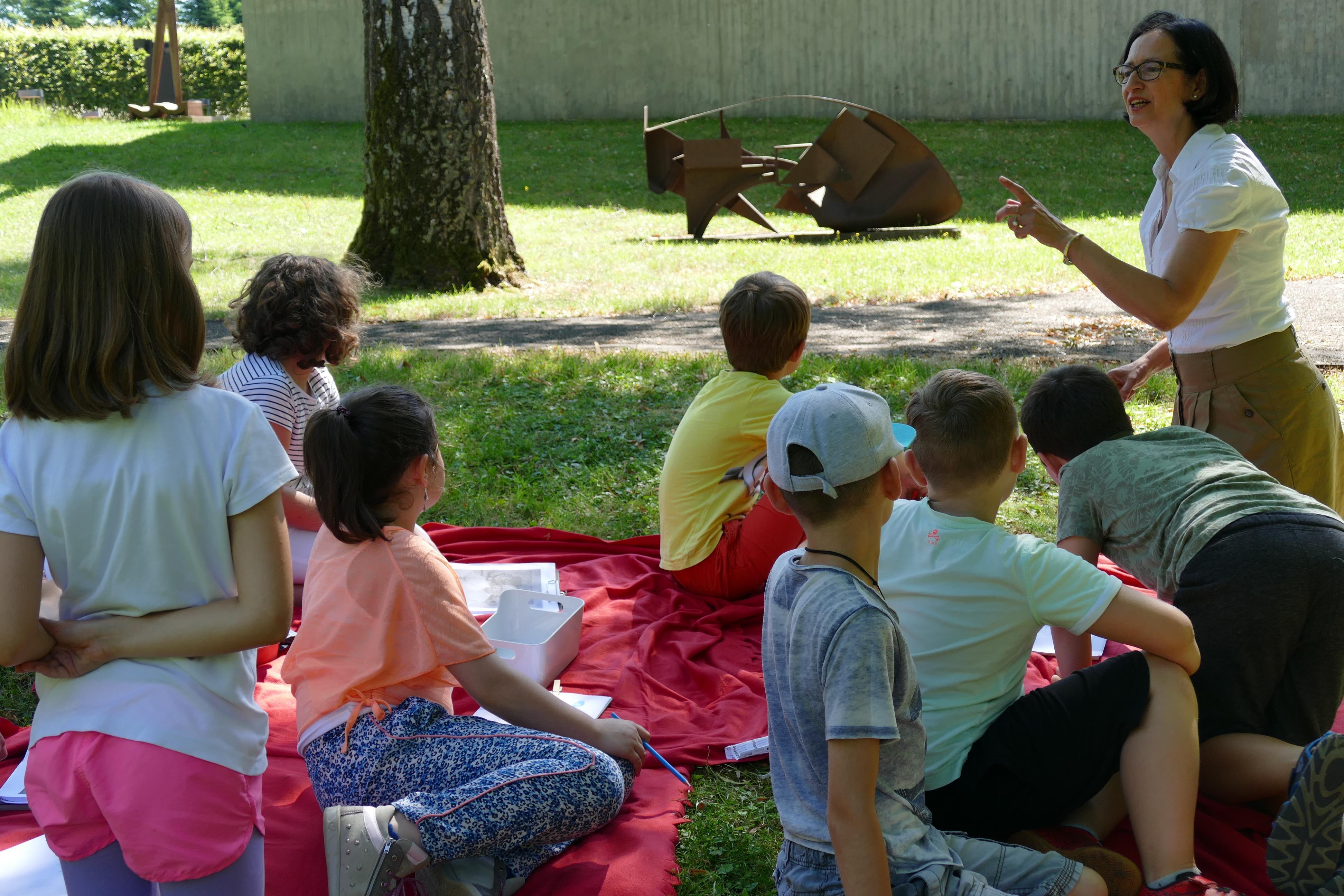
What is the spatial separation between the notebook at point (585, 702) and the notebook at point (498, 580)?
609 mm

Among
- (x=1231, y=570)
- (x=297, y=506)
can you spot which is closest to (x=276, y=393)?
(x=297, y=506)

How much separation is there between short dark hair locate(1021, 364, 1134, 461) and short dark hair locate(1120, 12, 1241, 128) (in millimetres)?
994

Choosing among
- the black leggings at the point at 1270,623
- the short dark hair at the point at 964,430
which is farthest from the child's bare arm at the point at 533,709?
the black leggings at the point at 1270,623

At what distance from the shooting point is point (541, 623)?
332 centimetres

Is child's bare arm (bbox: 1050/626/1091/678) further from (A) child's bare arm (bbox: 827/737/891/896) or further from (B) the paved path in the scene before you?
(B) the paved path

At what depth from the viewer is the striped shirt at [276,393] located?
132 inches

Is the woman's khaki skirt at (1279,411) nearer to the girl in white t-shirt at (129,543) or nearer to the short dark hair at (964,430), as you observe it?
the short dark hair at (964,430)

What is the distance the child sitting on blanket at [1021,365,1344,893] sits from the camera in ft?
7.65

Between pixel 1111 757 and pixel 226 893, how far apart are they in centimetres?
168

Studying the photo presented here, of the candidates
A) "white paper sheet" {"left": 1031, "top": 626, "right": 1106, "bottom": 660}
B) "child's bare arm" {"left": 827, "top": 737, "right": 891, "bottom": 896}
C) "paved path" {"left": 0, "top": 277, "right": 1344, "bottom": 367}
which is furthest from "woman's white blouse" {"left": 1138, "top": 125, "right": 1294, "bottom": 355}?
"paved path" {"left": 0, "top": 277, "right": 1344, "bottom": 367}

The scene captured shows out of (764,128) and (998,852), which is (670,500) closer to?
(998,852)

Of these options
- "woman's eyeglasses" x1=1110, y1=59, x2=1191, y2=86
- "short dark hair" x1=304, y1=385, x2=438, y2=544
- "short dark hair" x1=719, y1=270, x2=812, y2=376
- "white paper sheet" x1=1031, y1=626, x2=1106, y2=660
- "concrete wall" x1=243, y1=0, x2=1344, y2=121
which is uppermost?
"concrete wall" x1=243, y1=0, x2=1344, y2=121

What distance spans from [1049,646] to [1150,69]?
1.66 m

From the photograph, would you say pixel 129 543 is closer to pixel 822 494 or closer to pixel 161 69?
pixel 822 494
